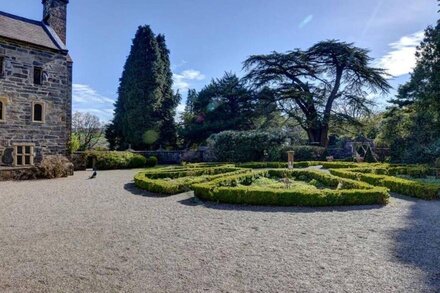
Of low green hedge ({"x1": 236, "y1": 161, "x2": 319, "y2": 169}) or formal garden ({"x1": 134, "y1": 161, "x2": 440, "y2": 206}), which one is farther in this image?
low green hedge ({"x1": 236, "y1": 161, "x2": 319, "y2": 169})

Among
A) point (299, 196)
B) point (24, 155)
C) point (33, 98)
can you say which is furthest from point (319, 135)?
point (24, 155)

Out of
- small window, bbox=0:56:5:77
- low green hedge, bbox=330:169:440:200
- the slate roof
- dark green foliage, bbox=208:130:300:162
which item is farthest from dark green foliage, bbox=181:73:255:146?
low green hedge, bbox=330:169:440:200

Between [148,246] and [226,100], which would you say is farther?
[226,100]

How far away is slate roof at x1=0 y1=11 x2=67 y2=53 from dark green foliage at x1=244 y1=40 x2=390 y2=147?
17042mm

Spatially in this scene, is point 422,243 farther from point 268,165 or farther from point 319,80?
point 319,80

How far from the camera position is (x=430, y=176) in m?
13.7

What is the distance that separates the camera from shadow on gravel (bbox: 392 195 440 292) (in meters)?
4.25

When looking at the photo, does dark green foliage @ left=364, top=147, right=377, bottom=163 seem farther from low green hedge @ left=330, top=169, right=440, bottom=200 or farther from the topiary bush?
the topiary bush

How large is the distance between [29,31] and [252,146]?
49.7 feet

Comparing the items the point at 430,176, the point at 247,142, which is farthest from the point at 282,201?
the point at 247,142

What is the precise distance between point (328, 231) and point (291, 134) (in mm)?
18289

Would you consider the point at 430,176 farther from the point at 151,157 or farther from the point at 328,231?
the point at 151,157

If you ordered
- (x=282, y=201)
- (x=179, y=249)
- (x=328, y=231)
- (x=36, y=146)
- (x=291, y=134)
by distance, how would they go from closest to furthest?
(x=179, y=249)
(x=328, y=231)
(x=282, y=201)
(x=36, y=146)
(x=291, y=134)

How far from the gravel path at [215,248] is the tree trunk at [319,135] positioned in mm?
20828
